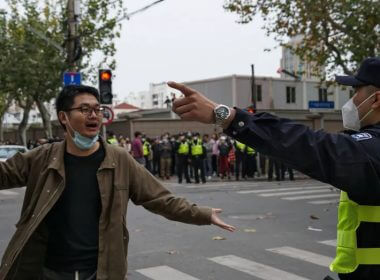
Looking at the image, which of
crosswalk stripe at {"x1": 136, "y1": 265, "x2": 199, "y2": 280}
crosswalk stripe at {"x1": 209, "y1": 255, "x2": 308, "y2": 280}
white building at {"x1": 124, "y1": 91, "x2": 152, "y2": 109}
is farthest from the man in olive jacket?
white building at {"x1": 124, "y1": 91, "x2": 152, "y2": 109}

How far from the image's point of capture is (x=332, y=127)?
3725cm

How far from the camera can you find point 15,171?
337cm

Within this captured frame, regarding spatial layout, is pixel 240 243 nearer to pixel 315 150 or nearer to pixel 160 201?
pixel 160 201

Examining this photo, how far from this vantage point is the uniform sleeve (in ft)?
6.38

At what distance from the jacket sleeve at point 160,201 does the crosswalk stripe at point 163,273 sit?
115 inches

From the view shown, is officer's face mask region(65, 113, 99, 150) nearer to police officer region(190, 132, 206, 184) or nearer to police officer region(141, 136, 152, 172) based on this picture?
Result: police officer region(190, 132, 206, 184)

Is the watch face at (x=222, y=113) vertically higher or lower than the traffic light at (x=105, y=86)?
lower

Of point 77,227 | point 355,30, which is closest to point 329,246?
point 77,227

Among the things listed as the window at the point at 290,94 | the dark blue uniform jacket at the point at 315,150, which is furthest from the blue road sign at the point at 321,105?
the window at the point at 290,94

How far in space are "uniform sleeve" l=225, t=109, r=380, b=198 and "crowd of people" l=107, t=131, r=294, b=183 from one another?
17963 millimetres

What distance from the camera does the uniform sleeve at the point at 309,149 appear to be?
6.38ft

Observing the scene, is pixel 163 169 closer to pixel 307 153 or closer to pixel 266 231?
pixel 266 231

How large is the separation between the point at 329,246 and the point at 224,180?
13.9m

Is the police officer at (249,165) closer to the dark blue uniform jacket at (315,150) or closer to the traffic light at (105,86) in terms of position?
the traffic light at (105,86)
